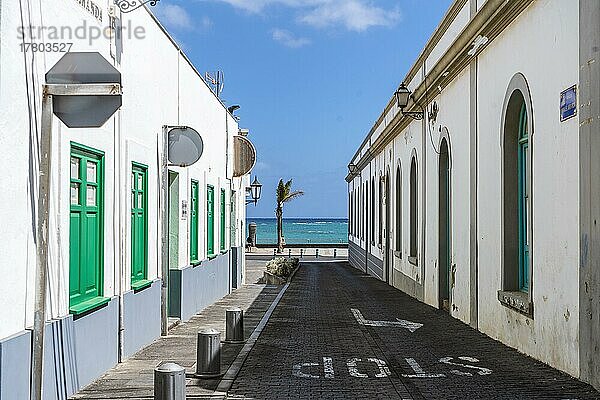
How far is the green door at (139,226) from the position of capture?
37.6 ft

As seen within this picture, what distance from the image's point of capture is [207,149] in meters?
19.0

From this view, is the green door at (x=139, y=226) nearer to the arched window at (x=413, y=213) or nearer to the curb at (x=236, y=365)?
the curb at (x=236, y=365)

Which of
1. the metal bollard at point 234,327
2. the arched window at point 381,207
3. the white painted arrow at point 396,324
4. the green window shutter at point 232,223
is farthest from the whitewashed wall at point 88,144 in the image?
the arched window at point 381,207

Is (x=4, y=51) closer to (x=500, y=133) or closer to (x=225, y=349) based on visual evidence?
(x=225, y=349)

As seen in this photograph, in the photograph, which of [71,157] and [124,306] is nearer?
[71,157]

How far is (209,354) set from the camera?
9.22 metres

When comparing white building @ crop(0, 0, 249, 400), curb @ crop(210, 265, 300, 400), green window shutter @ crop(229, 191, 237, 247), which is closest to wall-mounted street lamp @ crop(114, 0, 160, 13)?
white building @ crop(0, 0, 249, 400)

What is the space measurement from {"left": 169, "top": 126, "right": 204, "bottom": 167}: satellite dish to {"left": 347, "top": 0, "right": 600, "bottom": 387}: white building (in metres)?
4.46

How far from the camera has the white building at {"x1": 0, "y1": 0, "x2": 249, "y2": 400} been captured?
265 inches

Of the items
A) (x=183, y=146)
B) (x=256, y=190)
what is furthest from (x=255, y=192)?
(x=183, y=146)

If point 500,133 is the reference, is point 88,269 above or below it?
below

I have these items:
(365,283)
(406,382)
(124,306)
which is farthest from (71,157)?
(365,283)

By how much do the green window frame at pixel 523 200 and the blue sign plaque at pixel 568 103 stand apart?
2.25 meters

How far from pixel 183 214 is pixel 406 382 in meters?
7.26
